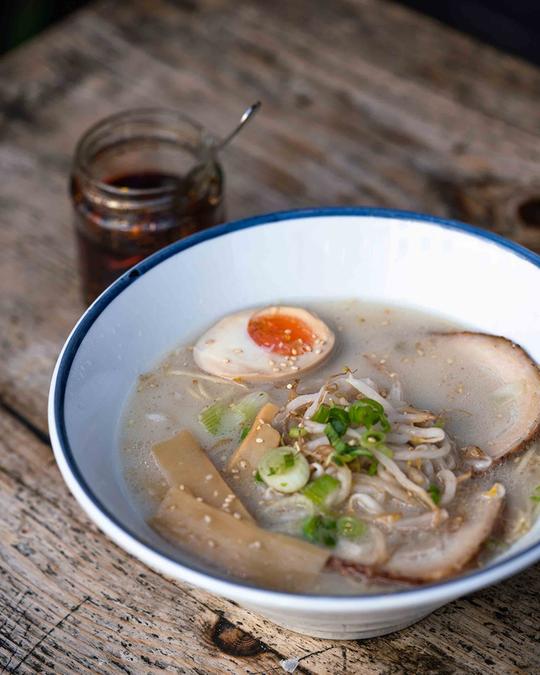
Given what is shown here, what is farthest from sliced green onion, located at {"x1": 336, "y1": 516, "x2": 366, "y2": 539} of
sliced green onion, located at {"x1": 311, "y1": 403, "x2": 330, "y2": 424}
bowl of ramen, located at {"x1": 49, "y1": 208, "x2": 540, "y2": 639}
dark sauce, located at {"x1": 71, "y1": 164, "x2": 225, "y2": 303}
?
dark sauce, located at {"x1": 71, "y1": 164, "x2": 225, "y2": 303}

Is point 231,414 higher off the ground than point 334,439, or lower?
lower

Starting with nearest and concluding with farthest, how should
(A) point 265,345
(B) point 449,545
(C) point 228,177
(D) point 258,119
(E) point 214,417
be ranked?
(B) point 449,545, (E) point 214,417, (A) point 265,345, (C) point 228,177, (D) point 258,119

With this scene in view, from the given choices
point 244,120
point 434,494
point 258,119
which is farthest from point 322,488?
point 258,119

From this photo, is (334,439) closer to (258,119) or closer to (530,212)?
(530,212)

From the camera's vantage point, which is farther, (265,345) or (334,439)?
(265,345)

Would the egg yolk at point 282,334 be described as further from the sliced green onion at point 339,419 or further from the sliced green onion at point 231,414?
the sliced green onion at point 339,419

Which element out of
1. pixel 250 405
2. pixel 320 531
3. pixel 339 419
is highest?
pixel 339 419
